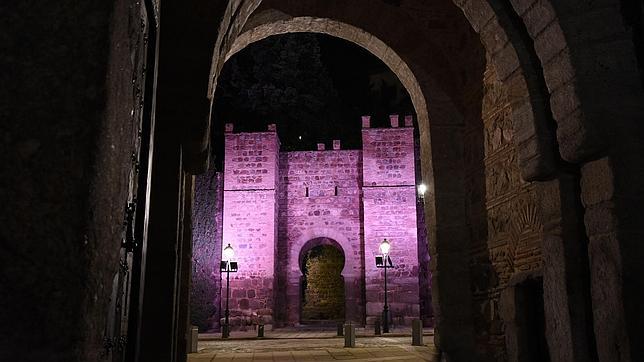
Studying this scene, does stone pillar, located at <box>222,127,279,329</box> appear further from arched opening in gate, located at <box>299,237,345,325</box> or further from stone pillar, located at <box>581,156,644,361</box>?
stone pillar, located at <box>581,156,644,361</box>

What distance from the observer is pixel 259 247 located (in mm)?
18938

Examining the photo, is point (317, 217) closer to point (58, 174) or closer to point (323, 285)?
point (323, 285)

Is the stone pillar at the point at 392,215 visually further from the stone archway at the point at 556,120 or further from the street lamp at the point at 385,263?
Answer: the stone archway at the point at 556,120

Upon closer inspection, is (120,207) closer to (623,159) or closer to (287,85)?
(623,159)

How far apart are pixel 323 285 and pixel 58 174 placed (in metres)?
26.8

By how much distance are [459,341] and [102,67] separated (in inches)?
237

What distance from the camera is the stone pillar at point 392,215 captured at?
18.5m

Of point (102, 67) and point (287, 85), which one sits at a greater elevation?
point (287, 85)

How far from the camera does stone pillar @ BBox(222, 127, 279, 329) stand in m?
18.3

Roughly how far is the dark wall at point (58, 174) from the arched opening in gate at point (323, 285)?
1007 inches

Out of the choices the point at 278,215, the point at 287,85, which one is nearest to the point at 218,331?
the point at 278,215

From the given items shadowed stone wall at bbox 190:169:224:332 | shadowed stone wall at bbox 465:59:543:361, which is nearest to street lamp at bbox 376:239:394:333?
shadowed stone wall at bbox 190:169:224:332

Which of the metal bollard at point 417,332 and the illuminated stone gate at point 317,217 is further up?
the illuminated stone gate at point 317,217

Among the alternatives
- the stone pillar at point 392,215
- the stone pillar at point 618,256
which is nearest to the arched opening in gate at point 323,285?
the stone pillar at point 392,215
